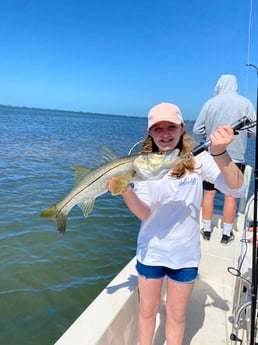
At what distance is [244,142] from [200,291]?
2.17 metres

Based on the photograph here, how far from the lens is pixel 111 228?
23.2 feet

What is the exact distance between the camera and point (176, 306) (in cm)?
237

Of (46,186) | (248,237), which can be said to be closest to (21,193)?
(46,186)

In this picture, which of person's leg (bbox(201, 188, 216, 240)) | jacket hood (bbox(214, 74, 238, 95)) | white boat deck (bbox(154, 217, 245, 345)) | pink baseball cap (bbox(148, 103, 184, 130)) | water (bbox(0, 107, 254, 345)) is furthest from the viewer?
jacket hood (bbox(214, 74, 238, 95))

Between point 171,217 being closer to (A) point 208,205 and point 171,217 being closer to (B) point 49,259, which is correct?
(A) point 208,205

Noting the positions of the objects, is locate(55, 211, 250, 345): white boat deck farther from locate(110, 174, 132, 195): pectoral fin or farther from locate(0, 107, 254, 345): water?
locate(0, 107, 254, 345): water

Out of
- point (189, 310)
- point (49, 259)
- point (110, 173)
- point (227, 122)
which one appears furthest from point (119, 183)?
point (49, 259)

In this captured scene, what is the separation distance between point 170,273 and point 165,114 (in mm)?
1113

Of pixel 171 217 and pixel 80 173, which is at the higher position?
pixel 80 173

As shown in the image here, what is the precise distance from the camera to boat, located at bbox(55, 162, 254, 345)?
8.00 feet

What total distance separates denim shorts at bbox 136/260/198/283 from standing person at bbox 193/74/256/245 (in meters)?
2.25

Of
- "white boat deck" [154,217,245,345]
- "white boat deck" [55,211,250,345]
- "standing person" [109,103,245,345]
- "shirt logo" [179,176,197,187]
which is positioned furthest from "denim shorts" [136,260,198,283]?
"white boat deck" [154,217,245,345]

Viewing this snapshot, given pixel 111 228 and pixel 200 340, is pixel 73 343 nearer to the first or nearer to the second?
pixel 200 340

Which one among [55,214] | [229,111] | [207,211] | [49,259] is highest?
[229,111]
